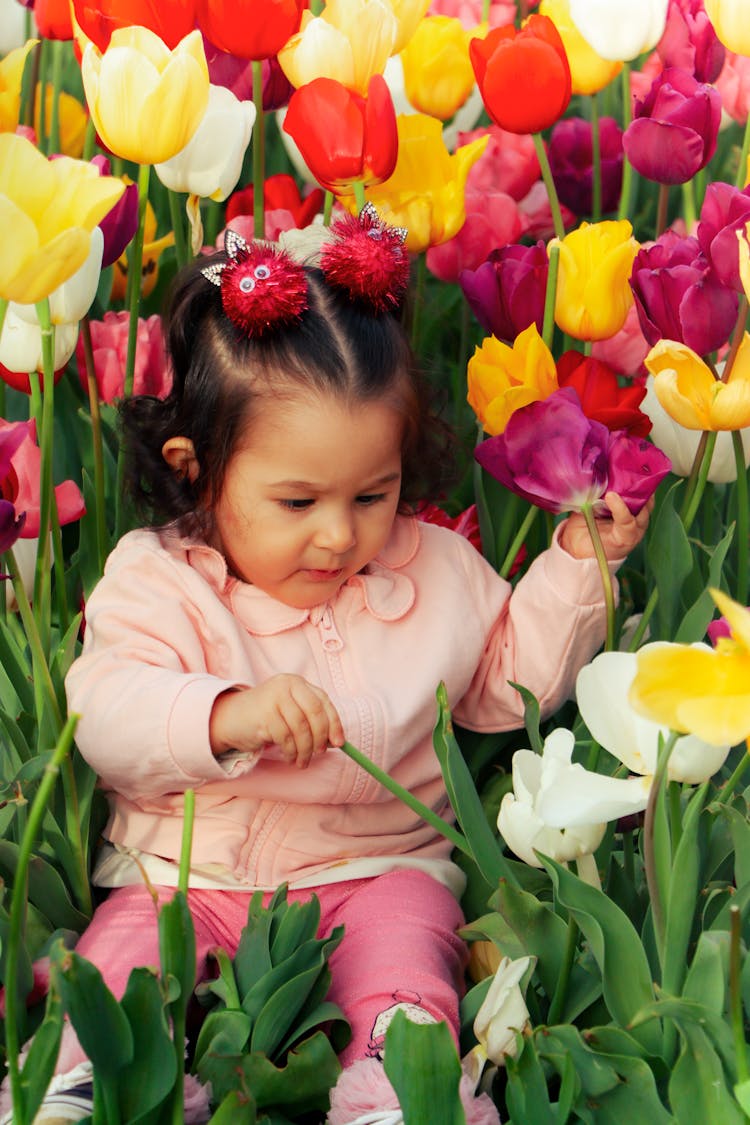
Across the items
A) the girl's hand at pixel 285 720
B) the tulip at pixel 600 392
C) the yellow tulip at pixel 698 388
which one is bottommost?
the girl's hand at pixel 285 720

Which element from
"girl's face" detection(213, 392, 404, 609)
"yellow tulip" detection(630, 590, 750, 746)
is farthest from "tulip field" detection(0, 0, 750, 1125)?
"girl's face" detection(213, 392, 404, 609)

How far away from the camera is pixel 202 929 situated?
1.35 metres

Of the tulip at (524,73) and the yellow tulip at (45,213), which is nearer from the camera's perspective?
the yellow tulip at (45,213)

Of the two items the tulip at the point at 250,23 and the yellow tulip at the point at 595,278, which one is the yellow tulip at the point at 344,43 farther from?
the yellow tulip at the point at 595,278

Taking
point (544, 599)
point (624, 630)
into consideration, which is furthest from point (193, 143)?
point (624, 630)

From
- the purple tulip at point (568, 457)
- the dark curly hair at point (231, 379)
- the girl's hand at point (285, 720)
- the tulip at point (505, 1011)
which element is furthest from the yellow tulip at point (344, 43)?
the tulip at point (505, 1011)

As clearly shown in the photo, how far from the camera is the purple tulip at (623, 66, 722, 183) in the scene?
5.01ft

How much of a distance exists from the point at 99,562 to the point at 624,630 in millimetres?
587

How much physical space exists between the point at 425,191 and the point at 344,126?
0.63 feet

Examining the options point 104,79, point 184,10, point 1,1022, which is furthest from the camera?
point 184,10

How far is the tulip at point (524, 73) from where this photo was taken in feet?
4.89

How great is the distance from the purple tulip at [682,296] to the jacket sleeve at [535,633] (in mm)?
235

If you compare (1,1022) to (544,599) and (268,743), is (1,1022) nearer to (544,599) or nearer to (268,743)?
(268,743)

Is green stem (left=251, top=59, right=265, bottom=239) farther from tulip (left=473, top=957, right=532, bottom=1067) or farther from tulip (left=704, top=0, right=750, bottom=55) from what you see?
tulip (left=473, top=957, right=532, bottom=1067)
